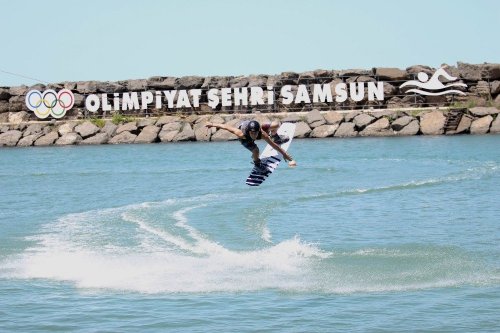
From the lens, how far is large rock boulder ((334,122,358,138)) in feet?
178

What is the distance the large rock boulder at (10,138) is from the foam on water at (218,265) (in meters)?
40.4

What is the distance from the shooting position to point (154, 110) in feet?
203

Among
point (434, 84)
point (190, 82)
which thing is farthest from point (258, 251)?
point (190, 82)

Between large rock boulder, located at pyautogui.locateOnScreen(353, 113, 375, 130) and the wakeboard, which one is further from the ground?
the wakeboard

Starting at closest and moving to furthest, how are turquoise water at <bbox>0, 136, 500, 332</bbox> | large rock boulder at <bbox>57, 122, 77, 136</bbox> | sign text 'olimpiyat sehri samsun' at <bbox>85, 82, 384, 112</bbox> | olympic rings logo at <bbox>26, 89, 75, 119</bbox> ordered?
1. turquoise water at <bbox>0, 136, 500, 332</bbox>
2. sign text 'olimpiyat sehri samsun' at <bbox>85, 82, 384, 112</bbox>
3. large rock boulder at <bbox>57, 122, 77, 136</bbox>
4. olympic rings logo at <bbox>26, 89, 75, 119</bbox>

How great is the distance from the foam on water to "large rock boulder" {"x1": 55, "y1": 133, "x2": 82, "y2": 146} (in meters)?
38.0

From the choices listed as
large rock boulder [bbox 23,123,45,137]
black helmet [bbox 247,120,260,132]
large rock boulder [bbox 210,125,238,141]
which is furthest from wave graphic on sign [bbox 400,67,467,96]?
black helmet [bbox 247,120,260,132]

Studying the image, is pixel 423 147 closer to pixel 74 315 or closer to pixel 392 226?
pixel 392 226

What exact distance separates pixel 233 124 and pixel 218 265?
36.7 metres

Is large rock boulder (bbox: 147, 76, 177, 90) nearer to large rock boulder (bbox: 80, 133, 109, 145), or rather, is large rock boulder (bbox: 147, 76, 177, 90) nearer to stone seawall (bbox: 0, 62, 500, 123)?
stone seawall (bbox: 0, 62, 500, 123)

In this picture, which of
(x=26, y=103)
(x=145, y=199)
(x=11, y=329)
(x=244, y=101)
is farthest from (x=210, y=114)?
(x=11, y=329)

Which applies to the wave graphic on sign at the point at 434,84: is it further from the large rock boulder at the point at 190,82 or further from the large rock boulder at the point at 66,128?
the large rock boulder at the point at 66,128

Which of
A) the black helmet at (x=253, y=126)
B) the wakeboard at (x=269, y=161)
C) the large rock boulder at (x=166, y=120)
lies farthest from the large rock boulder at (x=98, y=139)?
the black helmet at (x=253, y=126)

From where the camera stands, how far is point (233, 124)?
54688 millimetres
